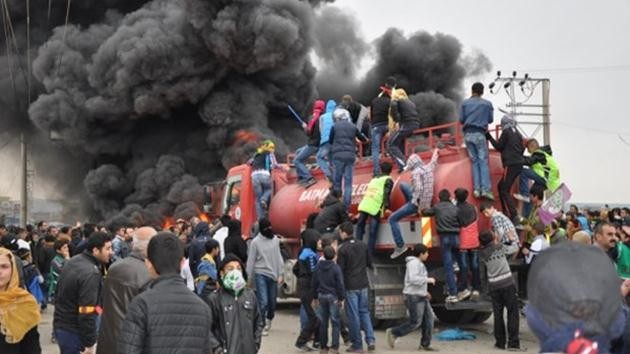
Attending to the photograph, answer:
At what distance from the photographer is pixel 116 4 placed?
34344 millimetres

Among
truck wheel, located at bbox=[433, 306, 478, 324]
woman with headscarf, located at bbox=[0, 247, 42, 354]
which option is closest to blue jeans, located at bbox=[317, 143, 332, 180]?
truck wheel, located at bbox=[433, 306, 478, 324]

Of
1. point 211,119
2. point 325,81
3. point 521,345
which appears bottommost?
point 521,345

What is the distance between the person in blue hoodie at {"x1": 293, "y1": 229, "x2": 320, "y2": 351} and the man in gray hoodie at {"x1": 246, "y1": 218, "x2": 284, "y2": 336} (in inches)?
20.0

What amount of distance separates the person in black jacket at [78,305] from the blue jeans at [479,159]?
6.24 m

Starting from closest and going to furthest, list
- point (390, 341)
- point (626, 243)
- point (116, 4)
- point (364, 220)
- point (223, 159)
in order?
point (626, 243)
point (390, 341)
point (364, 220)
point (223, 159)
point (116, 4)

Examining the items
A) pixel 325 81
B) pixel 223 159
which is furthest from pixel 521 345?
pixel 325 81

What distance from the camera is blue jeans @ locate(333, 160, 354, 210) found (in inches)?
495

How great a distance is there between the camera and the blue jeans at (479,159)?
10.9 metres

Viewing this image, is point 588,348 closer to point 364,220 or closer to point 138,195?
point 364,220

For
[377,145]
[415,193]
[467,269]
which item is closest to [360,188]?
[377,145]

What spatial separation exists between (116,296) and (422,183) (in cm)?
631

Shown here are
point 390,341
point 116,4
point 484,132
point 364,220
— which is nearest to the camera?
point 390,341

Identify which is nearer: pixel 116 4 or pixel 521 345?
pixel 521 345

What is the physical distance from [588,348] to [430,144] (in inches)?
386
